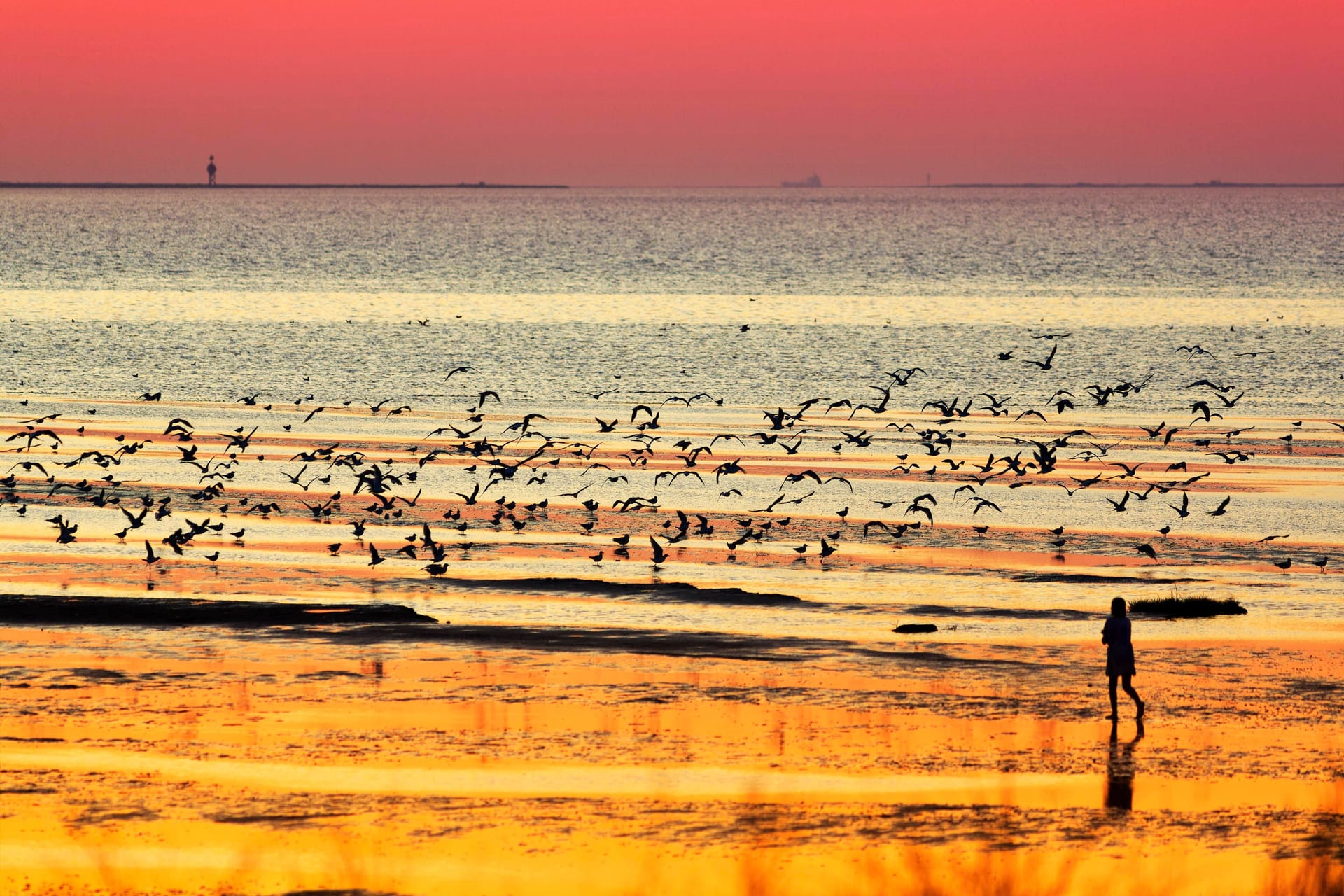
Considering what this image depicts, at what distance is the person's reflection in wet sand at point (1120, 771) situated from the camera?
17.0 meters

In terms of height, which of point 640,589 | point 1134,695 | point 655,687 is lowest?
point 655,687

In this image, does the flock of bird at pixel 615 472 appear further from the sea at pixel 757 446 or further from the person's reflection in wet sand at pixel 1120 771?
the person's reflection in wet sand at pixel 1120 771

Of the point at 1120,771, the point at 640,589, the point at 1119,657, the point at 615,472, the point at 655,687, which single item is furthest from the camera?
the point at 615,472

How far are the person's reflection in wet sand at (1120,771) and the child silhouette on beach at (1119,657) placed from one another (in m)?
0.29

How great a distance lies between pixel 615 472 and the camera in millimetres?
42469

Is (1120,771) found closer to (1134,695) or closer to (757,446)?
(1134,695)

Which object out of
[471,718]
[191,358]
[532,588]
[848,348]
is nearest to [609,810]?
[471,718]

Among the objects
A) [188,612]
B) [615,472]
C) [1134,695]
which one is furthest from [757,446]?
[1134,695]

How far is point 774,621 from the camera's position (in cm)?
2564

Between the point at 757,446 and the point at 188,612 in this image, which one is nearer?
the point at 188,612

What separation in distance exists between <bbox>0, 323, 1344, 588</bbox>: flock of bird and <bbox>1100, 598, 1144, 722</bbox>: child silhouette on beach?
12051mm

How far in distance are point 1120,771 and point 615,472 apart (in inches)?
1001

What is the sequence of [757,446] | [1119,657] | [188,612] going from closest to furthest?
[1119,657] < [188,612] < [757,446]

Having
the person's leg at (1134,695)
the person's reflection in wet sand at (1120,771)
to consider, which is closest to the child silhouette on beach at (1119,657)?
the person's leg at (1134,695)
